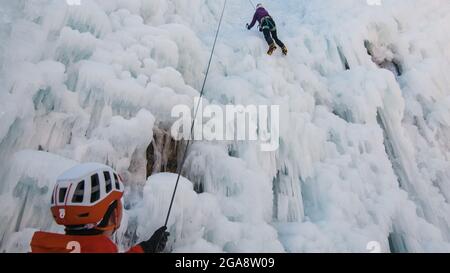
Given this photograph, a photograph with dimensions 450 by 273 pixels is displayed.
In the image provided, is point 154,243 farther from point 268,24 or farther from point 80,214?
point 268,24

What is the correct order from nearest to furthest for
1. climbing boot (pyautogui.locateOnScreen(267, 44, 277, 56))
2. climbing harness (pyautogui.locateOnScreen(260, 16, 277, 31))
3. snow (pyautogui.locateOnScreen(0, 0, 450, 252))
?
snow (pyautogui.locateOnScreen(0, 0, 450, 252)) < climbing boot (pyautogui.locateOnScreen(267, 44, 277, 56)) < climbing harness (pyautogui.locateOnScreen(260, 16, 277, 31))

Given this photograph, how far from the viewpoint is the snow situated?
3.51m

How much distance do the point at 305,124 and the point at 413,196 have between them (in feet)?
6.53

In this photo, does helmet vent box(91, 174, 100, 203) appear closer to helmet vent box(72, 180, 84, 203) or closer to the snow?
helmet vent box(72, 180, 84, 203)

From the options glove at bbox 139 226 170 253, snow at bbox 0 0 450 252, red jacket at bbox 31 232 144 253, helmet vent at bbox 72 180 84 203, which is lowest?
snow at bbox 0 0 450 252

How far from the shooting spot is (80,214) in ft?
7.37

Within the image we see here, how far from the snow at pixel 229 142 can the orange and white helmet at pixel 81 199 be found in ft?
3.22

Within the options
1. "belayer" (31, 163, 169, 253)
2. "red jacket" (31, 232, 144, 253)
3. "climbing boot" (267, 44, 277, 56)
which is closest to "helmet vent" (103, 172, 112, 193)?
"belayer" (31, 163, 169, 253)

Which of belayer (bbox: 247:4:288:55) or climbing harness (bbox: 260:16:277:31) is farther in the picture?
climbing harness (bbox: 260:16:277:31)

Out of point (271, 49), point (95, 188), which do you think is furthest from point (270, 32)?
point (95, 188)

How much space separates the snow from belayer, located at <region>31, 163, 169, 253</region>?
960mm

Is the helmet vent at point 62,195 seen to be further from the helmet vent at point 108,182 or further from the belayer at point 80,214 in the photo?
the helmet vent at point 108,182

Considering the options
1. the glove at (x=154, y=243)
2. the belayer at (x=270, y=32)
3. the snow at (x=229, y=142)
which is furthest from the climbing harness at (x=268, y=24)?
the glove at (x=154, y=243)
